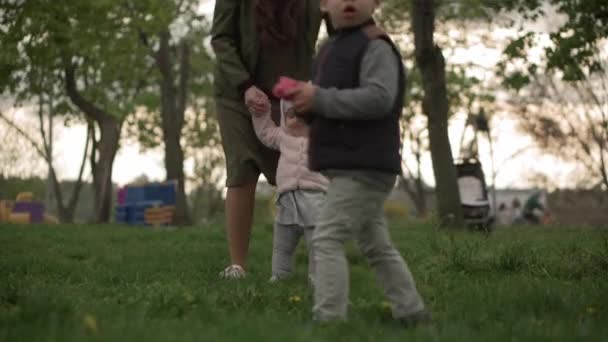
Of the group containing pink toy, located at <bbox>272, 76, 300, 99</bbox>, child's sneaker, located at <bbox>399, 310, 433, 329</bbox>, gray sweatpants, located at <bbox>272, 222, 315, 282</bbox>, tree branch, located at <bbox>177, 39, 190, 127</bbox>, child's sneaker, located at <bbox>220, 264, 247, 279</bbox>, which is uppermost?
tree branch, located at <bbox>177, 39, 190, 127</bbox>

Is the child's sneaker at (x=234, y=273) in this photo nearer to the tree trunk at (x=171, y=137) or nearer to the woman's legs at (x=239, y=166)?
the woman's legs at (x=239, y=166)

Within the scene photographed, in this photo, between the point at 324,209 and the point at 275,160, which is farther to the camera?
the point at 275,160

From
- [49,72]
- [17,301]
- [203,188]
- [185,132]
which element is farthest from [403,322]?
[203,188]

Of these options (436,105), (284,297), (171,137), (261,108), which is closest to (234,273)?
(261,108)

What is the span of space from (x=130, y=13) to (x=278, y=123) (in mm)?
20407

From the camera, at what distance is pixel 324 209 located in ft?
14.6

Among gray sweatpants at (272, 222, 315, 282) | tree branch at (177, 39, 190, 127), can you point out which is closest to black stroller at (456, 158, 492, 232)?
tree branch at (177, 39, 190, 127)

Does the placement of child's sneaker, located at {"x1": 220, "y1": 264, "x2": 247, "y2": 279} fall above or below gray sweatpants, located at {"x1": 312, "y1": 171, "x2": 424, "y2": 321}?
below

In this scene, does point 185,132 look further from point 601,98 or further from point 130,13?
point 130,13

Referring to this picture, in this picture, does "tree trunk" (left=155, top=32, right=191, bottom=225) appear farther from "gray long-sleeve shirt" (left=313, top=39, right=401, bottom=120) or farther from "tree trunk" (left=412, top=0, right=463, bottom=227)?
"gray long-sleeve shirt" (left=313, top=39, right=401, bottom=120)

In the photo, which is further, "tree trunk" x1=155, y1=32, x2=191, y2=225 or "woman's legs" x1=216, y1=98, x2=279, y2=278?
"tree trunk" x1=155, y1=32, x2=191, y2=225

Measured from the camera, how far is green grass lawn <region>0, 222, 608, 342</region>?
394 centimetres

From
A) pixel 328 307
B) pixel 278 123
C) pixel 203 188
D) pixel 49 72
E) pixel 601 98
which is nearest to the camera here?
pixel 328 307

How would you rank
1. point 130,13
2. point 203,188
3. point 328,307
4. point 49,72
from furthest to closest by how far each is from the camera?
point 203,188, point 49,72, point 130,13, point 328,307
